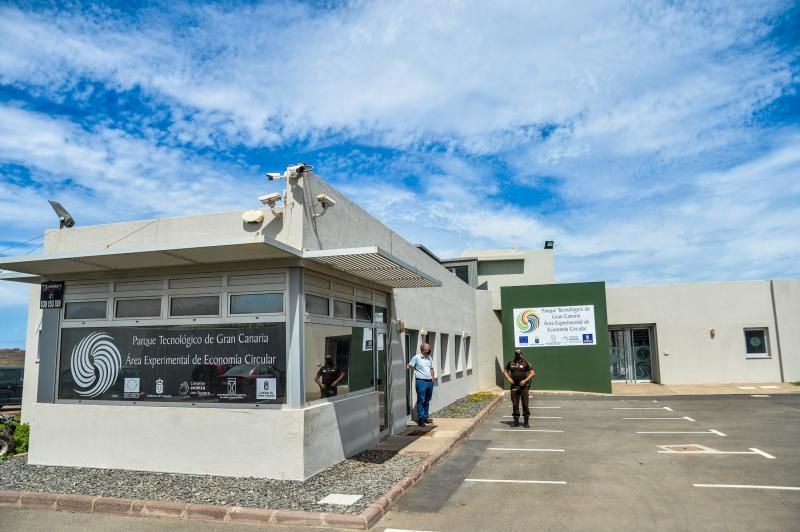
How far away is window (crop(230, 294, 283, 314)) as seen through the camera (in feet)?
26.3

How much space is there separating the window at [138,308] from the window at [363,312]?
312 cm

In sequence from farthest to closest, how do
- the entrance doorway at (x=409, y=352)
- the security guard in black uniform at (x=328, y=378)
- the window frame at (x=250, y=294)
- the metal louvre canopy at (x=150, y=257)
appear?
the entrance doorway at (x=409, y=352) → the security guard in black uniform at (x=328, y=378) → the window frame at (x=250, y=294) → the metal louvre canopy at (x=150, y=257)

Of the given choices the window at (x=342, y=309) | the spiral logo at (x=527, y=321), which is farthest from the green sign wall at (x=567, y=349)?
the window at (x=342, y=309)

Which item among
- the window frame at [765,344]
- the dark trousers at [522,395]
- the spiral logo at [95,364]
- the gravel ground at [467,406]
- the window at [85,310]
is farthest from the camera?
the window frame at [765,344]

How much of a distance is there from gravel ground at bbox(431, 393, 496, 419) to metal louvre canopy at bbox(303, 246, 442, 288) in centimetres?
466

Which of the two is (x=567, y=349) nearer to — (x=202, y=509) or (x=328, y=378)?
(x=328, y=378)

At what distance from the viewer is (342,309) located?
934 cm

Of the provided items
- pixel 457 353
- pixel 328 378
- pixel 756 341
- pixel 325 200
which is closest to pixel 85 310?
pixel 328 378

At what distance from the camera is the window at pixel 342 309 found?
909 cm

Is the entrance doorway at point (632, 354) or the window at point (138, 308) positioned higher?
the window at point (138, 308)

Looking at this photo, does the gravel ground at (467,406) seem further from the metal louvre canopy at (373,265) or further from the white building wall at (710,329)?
the white building wall at (710,329)

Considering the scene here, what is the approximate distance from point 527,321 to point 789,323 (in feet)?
32.9

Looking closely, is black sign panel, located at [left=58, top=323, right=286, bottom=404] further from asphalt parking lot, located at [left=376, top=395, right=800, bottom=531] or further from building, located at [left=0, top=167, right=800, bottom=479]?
asphalt parking lot, located at [left=376, top=395, right=800, bottom=531]

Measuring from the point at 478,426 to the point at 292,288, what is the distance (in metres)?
6.78
